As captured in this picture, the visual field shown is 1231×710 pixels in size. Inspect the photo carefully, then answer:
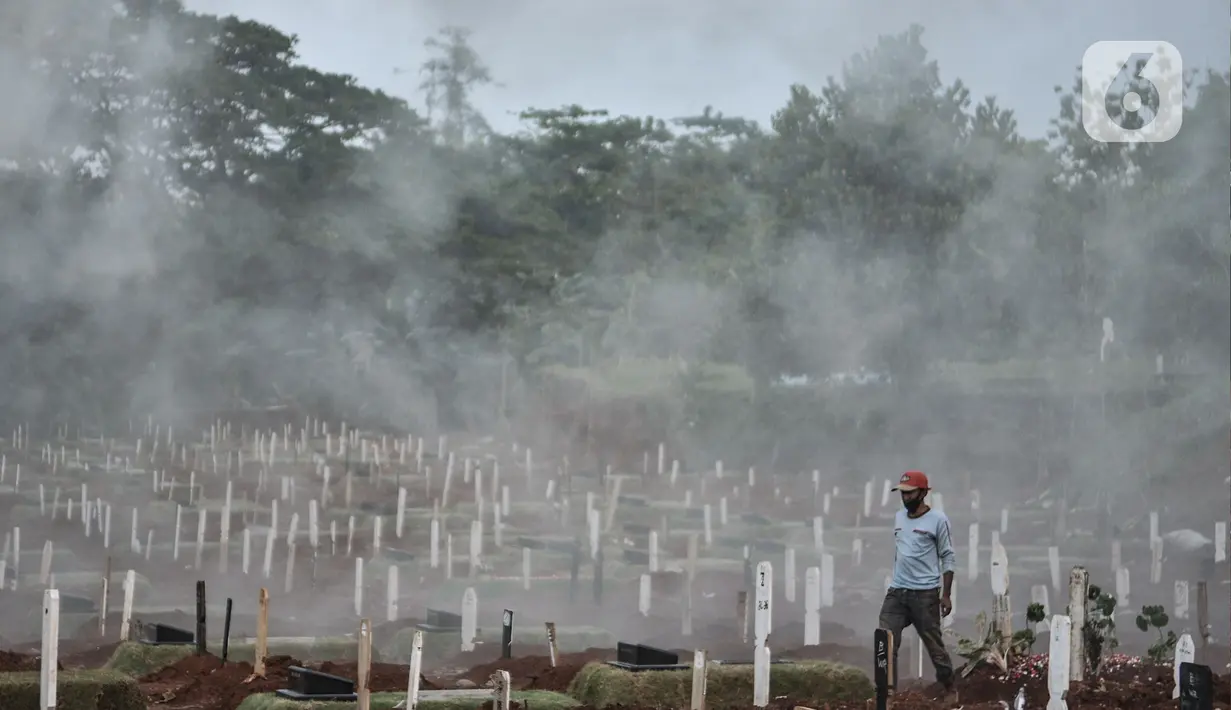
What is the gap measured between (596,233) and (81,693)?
15945mm

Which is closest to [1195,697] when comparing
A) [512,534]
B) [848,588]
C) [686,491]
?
[848,588]

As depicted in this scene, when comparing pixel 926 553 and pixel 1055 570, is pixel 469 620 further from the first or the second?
pixel 1055 570

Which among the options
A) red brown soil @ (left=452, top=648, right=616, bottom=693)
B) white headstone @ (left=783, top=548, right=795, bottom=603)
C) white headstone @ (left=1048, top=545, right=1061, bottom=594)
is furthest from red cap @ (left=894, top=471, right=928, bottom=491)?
white headstone @ (left=1048, top=545, right=1061, bottom=594)

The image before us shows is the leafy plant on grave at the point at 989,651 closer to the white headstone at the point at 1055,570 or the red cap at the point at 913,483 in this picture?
the red cap at the point at 913,483

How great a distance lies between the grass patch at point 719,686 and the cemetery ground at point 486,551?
2.24m

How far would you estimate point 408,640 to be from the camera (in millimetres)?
14148

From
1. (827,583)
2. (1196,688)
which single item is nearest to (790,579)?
(827,583)

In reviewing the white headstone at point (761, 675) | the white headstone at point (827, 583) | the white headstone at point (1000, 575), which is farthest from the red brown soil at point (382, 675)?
the white headstone at point (827, 583)

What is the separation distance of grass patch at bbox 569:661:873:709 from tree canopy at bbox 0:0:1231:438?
470 inches

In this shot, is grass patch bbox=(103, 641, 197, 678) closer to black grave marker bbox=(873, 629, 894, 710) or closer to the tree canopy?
black grave marker bbox=(873, 629, 894, 710)

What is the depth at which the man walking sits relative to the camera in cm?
921

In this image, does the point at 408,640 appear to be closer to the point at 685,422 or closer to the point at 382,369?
the point at 382,369

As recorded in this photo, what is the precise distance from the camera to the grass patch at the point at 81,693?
28.0ft

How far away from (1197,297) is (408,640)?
14277 millimetres
